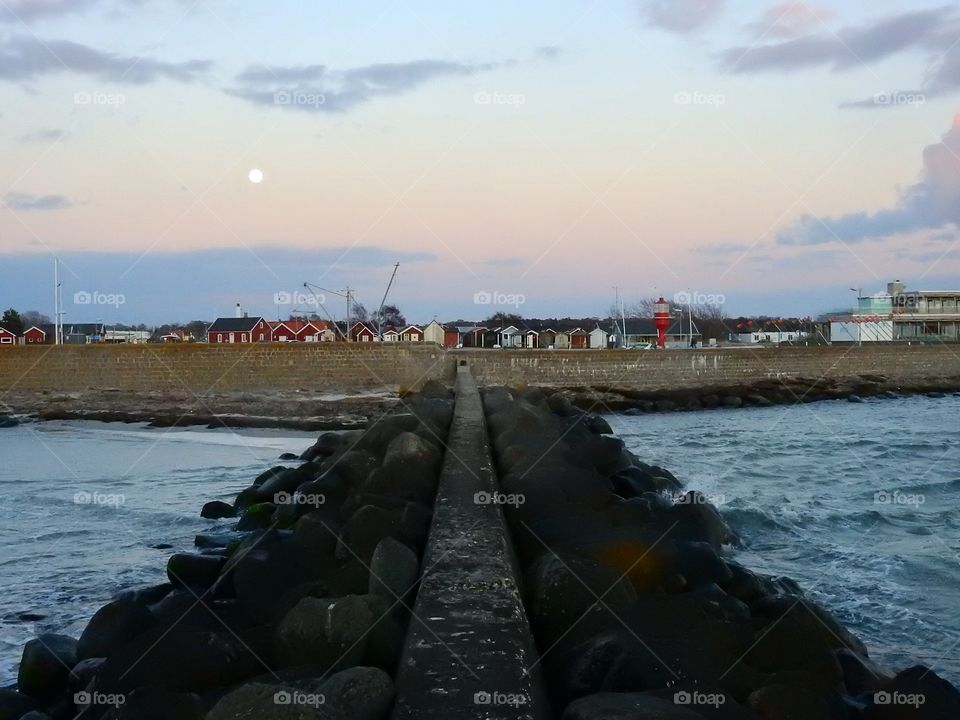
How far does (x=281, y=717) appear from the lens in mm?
2512

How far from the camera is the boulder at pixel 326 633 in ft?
10.7

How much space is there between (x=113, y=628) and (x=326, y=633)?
1.49m

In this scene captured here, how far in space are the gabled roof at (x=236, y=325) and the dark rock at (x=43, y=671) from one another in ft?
156

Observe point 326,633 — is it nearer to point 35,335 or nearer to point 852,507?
point 852,507

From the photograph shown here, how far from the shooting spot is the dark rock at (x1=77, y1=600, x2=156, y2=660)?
409 centimetres

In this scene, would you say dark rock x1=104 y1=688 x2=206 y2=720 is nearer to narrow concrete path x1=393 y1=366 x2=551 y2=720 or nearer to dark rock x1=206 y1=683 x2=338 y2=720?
dark rock x1=206 y1=683 x2=338 y2=720

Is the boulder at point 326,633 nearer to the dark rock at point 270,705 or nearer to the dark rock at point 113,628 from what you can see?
the dark rock at point 270,705
